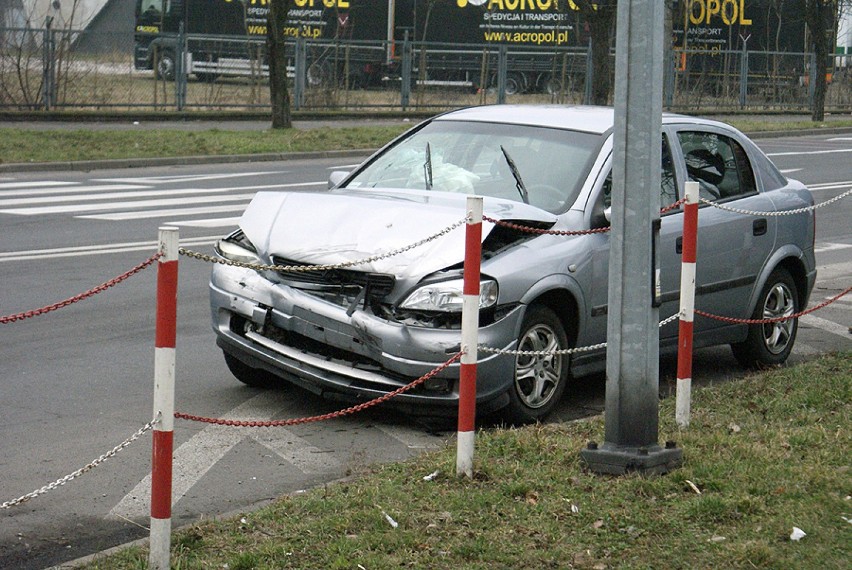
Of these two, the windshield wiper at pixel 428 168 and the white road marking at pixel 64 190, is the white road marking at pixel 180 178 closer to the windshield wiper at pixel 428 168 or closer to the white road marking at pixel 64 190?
the white road marking at pixel 64 190

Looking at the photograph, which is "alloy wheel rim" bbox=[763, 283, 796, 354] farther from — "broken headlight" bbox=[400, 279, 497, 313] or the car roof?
"broken headlight" bbox=[400, 279, 497, 313]

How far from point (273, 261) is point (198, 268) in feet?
16.0

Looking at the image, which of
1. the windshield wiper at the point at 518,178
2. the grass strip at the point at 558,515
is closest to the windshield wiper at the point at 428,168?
the windshield wiper at the point at 518,178

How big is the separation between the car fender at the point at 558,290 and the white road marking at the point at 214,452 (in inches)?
49.7

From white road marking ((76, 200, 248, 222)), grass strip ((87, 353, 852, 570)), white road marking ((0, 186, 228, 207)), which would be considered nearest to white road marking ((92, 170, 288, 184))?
white road marking ((0, 186, 228, 207))

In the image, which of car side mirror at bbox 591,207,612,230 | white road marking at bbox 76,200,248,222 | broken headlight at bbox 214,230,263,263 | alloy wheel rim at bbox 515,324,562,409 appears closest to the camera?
alloy wheel rim at bbox 515,324,562,409

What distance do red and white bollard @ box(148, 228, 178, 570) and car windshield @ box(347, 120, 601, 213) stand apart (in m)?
3.39

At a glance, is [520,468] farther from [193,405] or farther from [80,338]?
[80,338]

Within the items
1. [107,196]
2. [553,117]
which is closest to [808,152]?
[107,196]

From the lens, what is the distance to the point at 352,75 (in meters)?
33.7

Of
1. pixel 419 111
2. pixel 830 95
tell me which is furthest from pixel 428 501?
pixel 830 95

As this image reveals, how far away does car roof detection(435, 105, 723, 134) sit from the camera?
798 cm

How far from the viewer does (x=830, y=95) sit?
4419 cm

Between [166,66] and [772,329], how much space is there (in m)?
24.0
